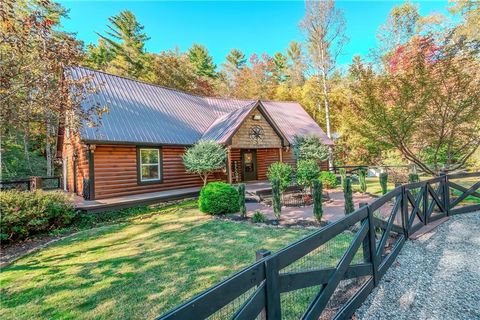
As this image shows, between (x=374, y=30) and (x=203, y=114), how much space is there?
20762 mm

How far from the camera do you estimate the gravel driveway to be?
2785mm

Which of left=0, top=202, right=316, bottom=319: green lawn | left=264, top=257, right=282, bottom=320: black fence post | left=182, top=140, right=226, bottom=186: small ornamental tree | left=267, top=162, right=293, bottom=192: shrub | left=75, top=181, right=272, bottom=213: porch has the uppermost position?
left=182, top=140, right=226, bottom=186: small ornamental tree

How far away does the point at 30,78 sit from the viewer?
4.38 metres

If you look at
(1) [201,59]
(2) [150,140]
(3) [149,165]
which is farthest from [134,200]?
(1) [201,59]

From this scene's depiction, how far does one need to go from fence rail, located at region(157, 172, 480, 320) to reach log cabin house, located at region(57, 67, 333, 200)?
7829mm

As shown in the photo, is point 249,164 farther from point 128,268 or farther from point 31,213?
point 128,268

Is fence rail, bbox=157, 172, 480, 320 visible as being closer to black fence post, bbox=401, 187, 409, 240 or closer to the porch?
black fence post, bbox=401, 187, 409, 240

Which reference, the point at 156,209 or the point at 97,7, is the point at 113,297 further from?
the point at 97,7

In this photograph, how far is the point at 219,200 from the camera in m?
8.30

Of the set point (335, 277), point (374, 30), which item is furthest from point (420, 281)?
point (374, 30)

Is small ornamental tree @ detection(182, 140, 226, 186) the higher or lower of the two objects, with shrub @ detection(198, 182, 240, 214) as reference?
higher

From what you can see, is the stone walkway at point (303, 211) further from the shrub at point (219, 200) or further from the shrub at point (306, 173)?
the shrub at point (306, 173)

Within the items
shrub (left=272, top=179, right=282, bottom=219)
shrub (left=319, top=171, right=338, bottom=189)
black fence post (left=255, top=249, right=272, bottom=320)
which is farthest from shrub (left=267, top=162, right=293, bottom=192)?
black fence post (left=255, top=249, right=272, bottom=320)

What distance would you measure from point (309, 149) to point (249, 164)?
3812 mm
